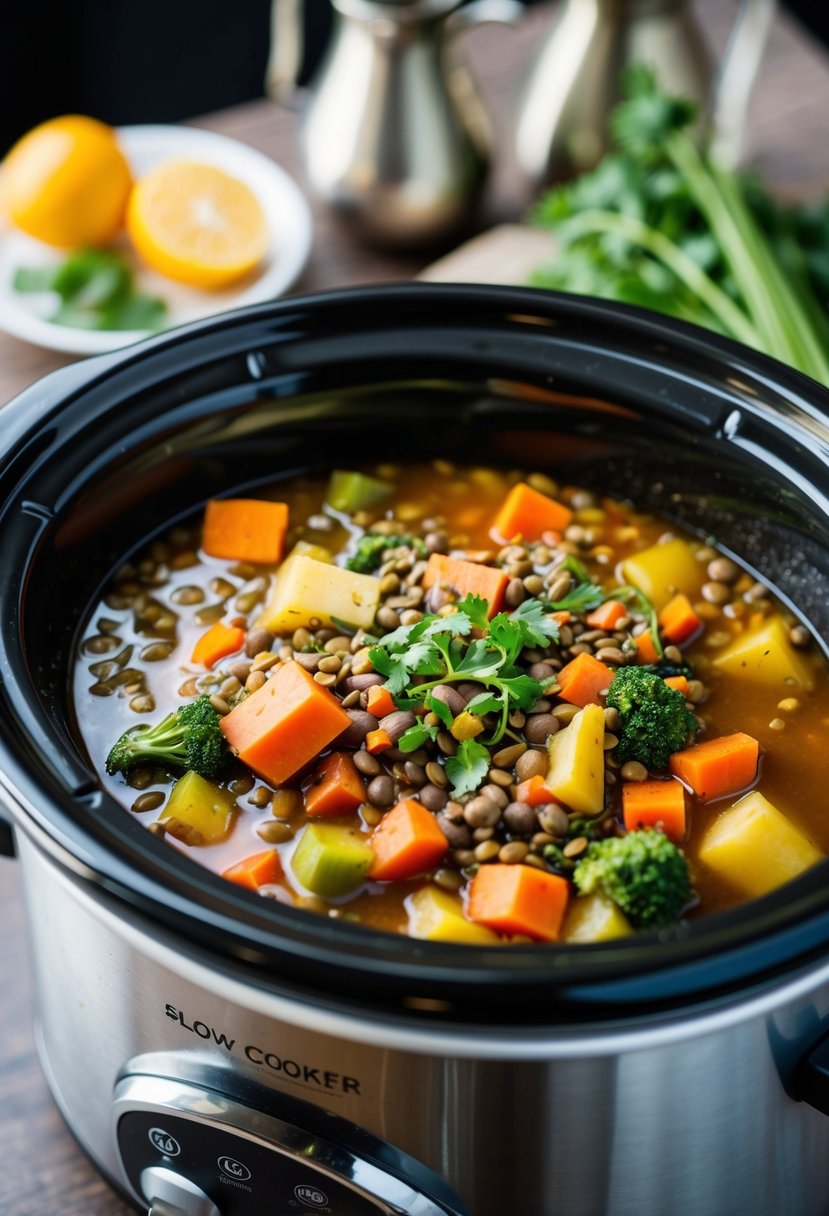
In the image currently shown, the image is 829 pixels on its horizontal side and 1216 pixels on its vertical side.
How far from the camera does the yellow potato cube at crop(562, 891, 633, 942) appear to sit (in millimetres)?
1731

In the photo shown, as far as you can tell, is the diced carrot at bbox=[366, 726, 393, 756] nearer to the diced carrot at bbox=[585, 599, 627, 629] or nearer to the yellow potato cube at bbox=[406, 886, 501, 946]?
the yellow potato cube at bbox=[406, 886, 501, 946]

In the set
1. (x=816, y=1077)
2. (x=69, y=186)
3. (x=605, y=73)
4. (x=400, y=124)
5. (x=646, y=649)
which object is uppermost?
(x=605, y=73)

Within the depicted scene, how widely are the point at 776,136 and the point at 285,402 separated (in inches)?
87.7

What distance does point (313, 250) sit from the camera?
3652 millimetres

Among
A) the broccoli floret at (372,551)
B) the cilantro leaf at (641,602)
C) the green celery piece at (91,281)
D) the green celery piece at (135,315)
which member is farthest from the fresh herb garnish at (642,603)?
the green celery piece at (91,281)

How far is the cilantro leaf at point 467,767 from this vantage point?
1.92 metres

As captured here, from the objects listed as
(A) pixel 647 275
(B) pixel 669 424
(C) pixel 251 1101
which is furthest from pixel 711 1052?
(A) pixel 647 275

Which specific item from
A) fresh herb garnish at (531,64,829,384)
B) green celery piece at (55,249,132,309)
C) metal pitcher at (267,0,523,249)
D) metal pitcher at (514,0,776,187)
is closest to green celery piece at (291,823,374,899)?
fresh herb garnish at (531,64,829,384)

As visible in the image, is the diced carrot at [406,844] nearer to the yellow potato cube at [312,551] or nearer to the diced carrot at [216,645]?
the diced carrot at [216,645]

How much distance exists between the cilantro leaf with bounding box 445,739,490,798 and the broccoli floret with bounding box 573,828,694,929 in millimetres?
218

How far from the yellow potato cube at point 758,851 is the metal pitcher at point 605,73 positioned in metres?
2.28

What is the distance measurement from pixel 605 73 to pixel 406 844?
250 centimetres

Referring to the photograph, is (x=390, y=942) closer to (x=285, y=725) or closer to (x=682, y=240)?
(x=285, y=725)

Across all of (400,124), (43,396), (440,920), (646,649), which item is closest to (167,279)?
(400,124)
